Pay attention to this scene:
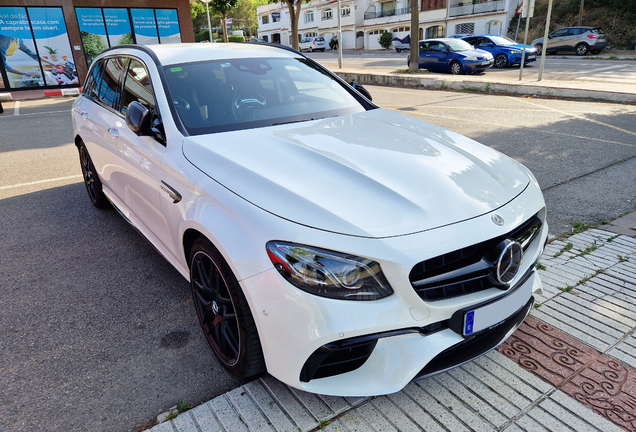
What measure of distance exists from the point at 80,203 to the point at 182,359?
3.42 meters

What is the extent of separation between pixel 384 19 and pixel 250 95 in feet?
169

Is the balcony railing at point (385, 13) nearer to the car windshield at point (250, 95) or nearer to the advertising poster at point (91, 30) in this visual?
the advertising poster at point (91, 30)

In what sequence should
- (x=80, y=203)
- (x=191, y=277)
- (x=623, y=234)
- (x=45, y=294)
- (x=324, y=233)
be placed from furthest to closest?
(x=80, y=203), (x=623, y=234), (x=45, y=294), (x=191, y=277), (x=324, y=233)

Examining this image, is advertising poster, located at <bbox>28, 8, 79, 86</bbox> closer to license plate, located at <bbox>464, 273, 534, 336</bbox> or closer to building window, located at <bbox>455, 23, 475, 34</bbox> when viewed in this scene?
license plate, located at <bbox>464, 273, 534, 336</bbox>

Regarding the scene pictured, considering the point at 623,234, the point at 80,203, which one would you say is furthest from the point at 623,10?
the point at 80,203

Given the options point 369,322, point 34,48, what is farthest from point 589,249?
point 34,48

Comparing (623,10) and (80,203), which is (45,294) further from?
(623,10)

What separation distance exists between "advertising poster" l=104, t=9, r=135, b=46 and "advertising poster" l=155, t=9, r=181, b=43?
1359mm

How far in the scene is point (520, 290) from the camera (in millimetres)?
2178

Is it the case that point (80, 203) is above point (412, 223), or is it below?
below

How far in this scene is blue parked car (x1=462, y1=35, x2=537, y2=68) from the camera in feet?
65.2

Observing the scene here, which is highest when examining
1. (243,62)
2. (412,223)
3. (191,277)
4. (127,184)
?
(243,62)

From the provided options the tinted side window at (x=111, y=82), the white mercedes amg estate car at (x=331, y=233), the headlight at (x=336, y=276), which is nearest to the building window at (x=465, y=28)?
the tinted side window at (x=111, y=82)

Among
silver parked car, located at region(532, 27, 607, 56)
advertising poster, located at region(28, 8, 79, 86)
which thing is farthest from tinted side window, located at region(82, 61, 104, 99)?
silver parked car, located at region(532, 27, 607, 56)
